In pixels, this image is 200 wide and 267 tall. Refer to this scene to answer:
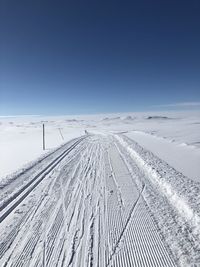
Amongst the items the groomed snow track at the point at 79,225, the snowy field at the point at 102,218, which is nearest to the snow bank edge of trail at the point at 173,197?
the snowy field at the point at 102,218

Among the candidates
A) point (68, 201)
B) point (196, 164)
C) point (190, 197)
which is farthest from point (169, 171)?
point (68, 201)

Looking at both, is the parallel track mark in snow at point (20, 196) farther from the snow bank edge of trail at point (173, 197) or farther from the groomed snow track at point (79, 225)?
the snow bank edge of trail at point (173, 197)

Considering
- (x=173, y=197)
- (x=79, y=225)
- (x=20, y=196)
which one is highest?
(x=173, y=197)

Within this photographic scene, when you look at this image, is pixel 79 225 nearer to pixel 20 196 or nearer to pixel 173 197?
pixel 173 197

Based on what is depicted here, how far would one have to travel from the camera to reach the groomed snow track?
3.62m

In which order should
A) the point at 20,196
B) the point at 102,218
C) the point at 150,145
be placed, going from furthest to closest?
the point at 150,145 → the point at 20,196 → the point at 102,218

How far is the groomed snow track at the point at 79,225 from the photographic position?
143 inches

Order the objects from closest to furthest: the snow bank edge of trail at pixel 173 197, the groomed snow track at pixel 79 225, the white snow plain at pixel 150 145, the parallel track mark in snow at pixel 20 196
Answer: the groomed snow track at pixel 79 225
the snow bank edge of trail at pixel 173 197
the parallel track mark in snow at pixel 20 196
the white snow plain at pixel 150 145

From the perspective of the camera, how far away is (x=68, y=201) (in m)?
6.02

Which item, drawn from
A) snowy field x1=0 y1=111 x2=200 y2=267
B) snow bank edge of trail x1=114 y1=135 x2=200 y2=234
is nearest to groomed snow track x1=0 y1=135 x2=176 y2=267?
snowy field x1=0 y1=111 x2=200 y2=267

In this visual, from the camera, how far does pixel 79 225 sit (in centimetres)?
461

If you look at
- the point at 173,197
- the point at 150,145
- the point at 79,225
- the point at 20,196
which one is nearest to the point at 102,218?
the point at 79,225

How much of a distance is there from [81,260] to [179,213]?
8.15 ft

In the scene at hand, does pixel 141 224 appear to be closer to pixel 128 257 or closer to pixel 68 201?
pixel 128 257
